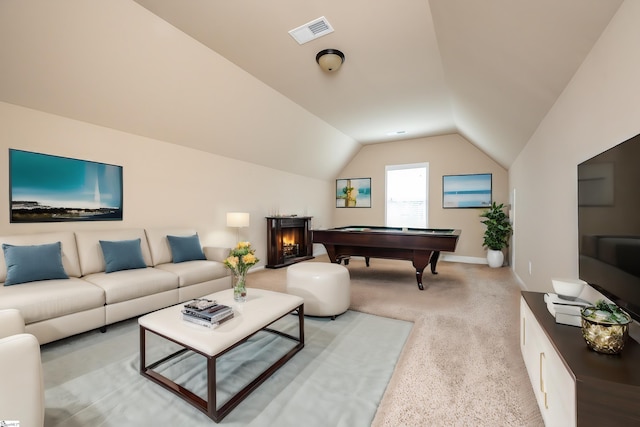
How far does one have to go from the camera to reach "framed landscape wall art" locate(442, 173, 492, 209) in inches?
241

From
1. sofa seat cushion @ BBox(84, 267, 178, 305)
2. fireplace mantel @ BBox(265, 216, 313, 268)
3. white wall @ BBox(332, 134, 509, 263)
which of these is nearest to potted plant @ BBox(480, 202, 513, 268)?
white wall @ BBox(332, 134, 509, 263)

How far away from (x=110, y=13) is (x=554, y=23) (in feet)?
11.0

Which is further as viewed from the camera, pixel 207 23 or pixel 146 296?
pixel 146 296

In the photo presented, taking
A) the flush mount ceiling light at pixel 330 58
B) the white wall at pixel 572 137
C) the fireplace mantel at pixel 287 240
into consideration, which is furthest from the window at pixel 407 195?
the flush mount ceiling light at pixel 330 58

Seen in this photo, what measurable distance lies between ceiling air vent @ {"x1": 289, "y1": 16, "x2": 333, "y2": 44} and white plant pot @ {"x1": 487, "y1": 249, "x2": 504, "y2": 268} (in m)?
5.23

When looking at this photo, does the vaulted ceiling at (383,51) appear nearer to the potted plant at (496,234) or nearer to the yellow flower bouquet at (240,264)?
the potted plant at (496,234)

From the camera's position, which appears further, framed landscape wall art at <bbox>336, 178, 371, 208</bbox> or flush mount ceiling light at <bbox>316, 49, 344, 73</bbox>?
framed landscape wall art at <bbox>336, 178, 371, 208</bbox>

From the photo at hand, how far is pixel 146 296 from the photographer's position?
9.29 feet

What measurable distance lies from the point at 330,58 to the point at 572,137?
2342 mm

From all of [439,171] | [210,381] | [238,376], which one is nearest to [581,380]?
→ [210,381]

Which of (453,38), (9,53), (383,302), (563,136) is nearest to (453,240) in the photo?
(383,302)

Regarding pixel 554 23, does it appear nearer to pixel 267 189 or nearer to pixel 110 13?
pixel 110 13

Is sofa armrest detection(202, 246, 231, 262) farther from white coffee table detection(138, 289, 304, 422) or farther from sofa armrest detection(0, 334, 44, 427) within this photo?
sofa armrest detection(0, 334, 44, 427)

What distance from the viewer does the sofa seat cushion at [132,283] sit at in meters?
2.58
